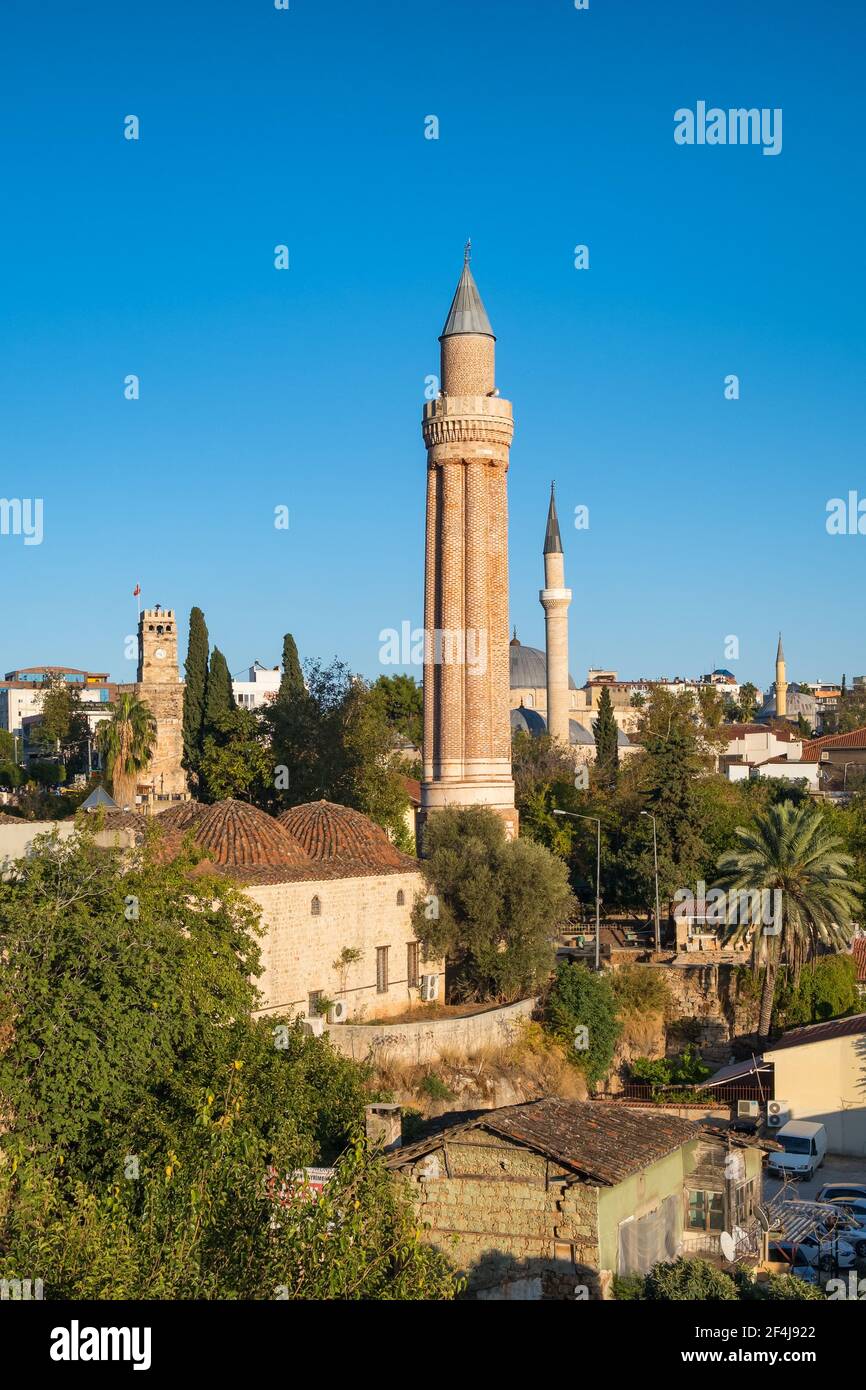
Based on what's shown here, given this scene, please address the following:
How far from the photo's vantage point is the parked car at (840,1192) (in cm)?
2562

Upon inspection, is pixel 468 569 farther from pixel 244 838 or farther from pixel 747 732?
pixel 747 732

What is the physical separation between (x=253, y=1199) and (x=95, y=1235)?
1473 mm

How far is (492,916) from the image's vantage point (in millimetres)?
35094

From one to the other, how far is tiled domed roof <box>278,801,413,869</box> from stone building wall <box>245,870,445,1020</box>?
0.63 m

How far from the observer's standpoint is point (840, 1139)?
31.6 meters

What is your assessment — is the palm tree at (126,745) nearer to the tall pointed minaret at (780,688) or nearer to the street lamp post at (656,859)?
the street lamp post at (656,859)

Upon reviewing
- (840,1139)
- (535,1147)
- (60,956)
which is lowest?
(840,1139)

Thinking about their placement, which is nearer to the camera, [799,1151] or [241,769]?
[799,1151]

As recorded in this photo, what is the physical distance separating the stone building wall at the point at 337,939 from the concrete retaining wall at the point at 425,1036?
3.83ft

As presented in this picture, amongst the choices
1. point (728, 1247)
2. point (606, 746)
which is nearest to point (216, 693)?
point (606, 746)

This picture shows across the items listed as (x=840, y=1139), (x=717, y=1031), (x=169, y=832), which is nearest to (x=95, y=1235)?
(x=169, y=832)

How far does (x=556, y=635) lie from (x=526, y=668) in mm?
39713

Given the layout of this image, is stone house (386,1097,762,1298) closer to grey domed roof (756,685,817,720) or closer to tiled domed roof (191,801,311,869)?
tiled domed roof (191,801,311,869)
